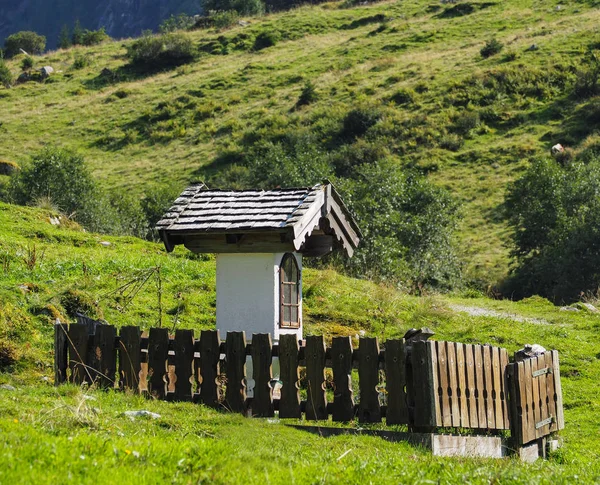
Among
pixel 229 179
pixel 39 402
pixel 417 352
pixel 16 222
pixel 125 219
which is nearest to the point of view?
pixel 39 402

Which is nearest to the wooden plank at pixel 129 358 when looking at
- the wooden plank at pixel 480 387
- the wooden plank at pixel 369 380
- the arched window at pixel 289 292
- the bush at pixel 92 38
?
the arched window at pixel 289 292

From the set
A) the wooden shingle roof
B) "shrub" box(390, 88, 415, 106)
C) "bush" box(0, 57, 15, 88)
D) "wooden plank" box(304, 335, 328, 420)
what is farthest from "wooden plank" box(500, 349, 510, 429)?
"bush" box(0, 57, 15, 88)

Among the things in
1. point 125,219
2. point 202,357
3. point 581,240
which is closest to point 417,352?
point 202,357

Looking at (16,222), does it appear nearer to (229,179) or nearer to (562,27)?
(229,179)

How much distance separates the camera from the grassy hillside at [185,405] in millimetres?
6656

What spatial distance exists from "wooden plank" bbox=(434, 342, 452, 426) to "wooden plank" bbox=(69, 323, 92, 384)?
473 centimetres

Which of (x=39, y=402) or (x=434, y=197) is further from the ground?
(x=434, y=197)

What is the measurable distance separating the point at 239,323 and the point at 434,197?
21116 mm

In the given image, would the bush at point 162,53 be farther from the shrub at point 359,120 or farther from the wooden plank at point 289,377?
the wooden plank at point 289,377

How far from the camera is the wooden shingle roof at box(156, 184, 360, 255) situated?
39.6ft

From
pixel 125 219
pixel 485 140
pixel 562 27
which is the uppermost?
pixel 562 27

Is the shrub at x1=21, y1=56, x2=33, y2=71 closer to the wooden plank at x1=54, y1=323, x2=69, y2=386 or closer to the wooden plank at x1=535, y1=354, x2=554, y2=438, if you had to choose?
the wooden plank at x1=54, y1=323, x2=69, y2=386

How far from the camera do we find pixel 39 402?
948 centimetres

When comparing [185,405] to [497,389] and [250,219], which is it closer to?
[250,219]
